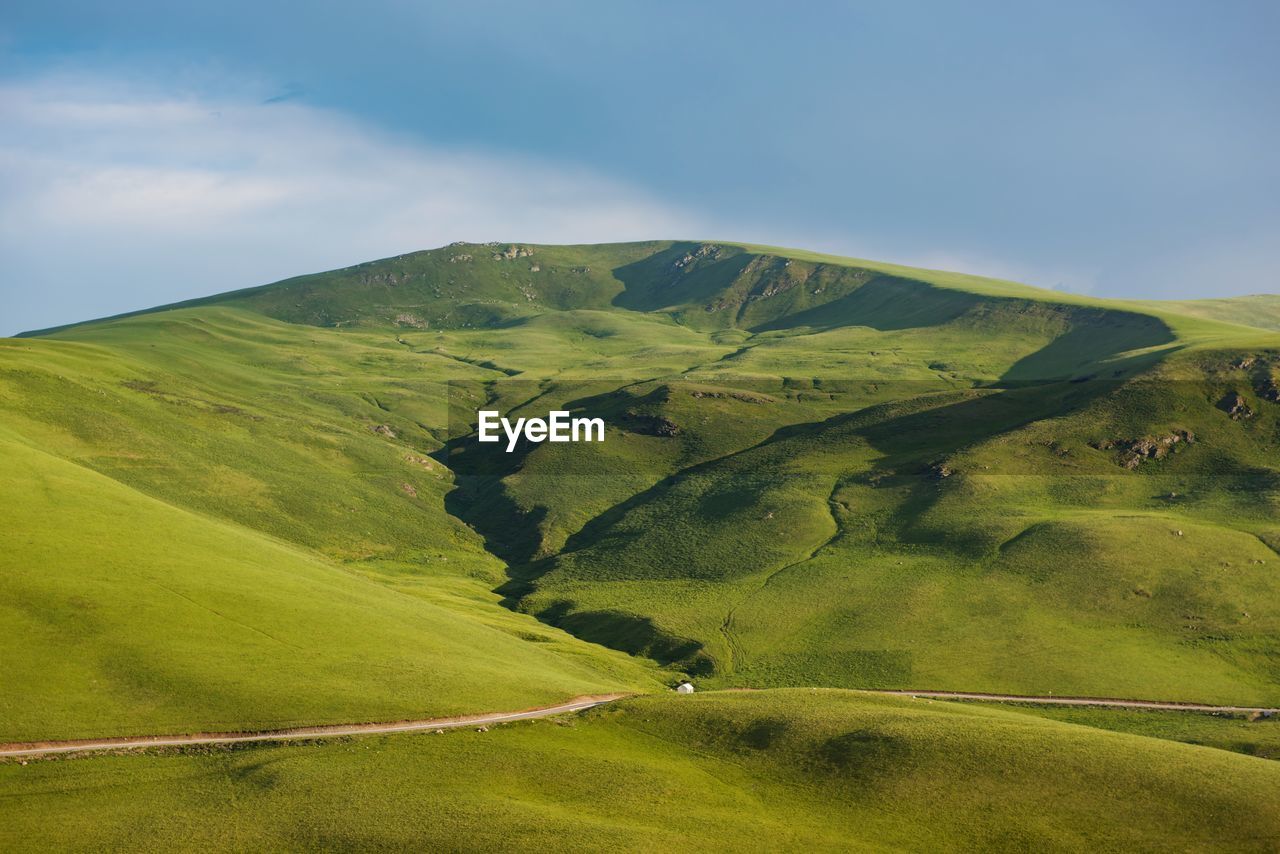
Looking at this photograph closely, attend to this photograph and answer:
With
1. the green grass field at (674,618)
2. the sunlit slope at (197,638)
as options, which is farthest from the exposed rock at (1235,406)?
the sunlit slope at (197,638)

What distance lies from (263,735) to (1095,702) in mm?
78450

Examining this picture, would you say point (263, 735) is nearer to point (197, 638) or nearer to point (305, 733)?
point (305, 733)

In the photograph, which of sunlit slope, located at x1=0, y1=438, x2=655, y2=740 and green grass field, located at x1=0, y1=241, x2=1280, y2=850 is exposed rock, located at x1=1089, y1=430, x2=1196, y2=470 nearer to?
green grass field, located at x1=0, y1=241, x2=1280, y2=850

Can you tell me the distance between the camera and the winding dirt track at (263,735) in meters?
60.4

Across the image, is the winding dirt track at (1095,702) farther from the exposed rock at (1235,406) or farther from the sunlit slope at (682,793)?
the exposed rock at (1235,406)

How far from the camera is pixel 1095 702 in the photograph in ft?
322

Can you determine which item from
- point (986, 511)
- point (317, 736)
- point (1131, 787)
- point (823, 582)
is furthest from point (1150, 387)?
point (317, 736)

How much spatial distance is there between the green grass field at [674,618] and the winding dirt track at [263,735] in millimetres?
1138

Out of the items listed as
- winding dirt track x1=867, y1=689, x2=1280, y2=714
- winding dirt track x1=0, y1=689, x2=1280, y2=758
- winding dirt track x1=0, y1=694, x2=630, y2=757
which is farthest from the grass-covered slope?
winding dirt track x1=0, y1=694, x2=630, y2=757

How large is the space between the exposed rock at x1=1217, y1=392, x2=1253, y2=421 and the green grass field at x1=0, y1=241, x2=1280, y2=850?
5.48 ft

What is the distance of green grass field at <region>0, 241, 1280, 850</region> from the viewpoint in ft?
188

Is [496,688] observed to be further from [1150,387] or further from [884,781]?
[1150,387]

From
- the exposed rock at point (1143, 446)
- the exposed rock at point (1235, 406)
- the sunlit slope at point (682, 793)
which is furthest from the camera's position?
the exposed rock at point (1235, 406)

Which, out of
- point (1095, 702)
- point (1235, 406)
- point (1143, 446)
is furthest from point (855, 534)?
point (1235, 406)
